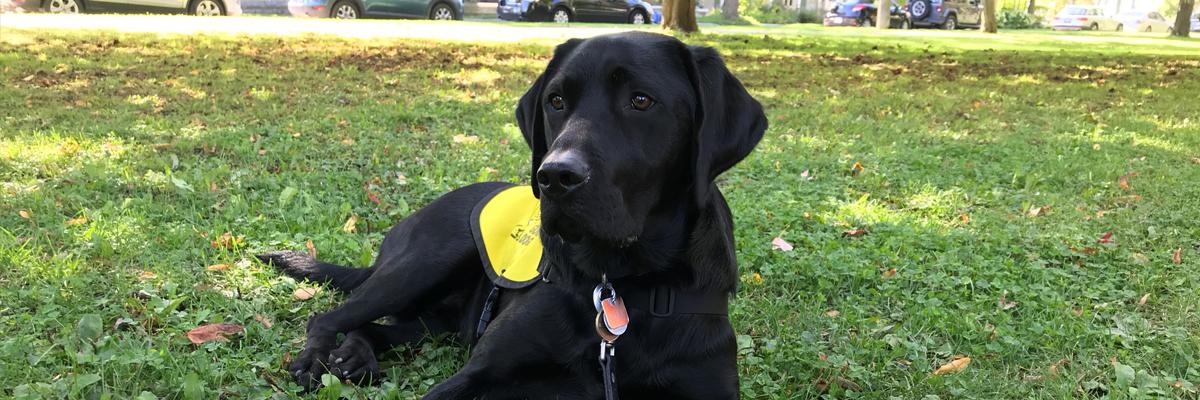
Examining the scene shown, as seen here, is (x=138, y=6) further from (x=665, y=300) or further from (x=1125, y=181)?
(x=665, y=300)

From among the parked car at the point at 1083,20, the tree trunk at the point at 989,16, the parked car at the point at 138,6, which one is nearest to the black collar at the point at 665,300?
the parked car at the point at 138,6

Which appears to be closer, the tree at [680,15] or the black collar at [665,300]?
the black collar at [665,300]

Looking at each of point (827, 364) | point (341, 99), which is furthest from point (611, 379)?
point (341, 99)

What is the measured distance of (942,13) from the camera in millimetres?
36844

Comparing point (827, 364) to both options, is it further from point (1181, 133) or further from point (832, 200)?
point (1181, 133)

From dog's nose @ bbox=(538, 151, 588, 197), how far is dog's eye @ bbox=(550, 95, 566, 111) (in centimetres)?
42

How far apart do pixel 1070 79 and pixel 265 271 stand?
12947 mm

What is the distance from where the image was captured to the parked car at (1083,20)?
44.5 m

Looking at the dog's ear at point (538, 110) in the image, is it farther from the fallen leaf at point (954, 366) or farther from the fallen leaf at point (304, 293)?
the fallen leaf at point (954, 366)

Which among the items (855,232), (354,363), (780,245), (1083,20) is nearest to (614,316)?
(354,363)

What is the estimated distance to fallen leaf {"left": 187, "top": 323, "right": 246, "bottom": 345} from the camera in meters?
3.15

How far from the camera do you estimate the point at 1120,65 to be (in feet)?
50.1

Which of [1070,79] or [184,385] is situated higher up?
[1070,79]

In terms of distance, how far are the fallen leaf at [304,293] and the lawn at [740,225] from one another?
0.06 meters
